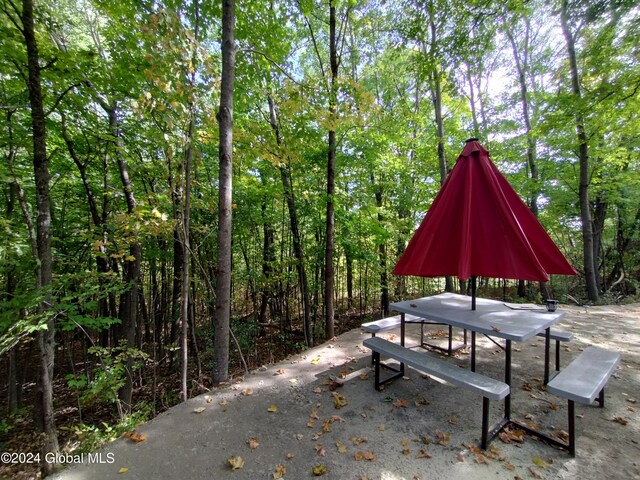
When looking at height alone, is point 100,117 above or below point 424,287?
above

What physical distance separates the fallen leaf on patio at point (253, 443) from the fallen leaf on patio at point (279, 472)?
0.29 m

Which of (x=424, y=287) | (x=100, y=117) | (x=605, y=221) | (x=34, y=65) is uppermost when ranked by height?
(x=100, y=117)

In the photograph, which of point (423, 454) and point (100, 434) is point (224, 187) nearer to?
point (423, 454)

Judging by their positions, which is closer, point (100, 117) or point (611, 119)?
point (100, 117)

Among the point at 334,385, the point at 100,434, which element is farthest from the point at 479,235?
the point at 100,434

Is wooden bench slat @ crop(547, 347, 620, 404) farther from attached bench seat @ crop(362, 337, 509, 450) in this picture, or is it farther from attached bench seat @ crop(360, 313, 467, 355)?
attached bench seat @ crop(360, 313, 467, 355)

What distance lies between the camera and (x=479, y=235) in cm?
250

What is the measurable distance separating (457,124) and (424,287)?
22.1ft

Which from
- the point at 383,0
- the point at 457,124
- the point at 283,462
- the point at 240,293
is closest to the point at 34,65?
the point at 283,462

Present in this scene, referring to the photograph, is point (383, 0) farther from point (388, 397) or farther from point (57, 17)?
point (388, 397)

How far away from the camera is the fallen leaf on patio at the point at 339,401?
2.61m

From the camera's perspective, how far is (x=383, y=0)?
491cm

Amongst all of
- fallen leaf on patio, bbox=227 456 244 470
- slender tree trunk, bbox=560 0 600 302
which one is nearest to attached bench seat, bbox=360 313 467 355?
fallen leaf on patio, bbox=227 456 244 470

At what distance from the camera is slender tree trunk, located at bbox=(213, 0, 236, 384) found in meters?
3.14
